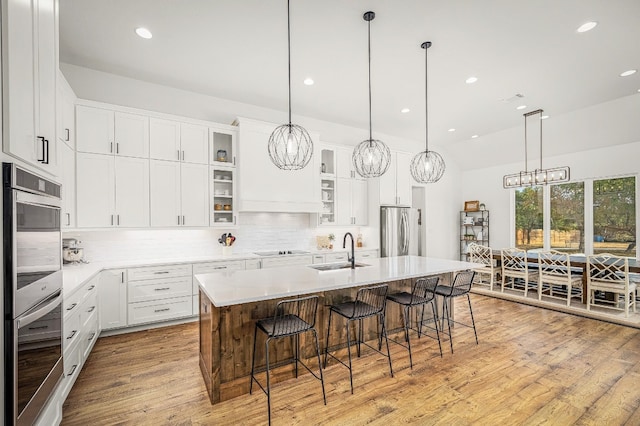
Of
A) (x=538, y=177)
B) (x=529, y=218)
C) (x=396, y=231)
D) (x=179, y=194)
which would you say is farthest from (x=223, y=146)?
(x=529, y=218)

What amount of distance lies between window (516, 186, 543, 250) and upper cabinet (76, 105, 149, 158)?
7.82 metres

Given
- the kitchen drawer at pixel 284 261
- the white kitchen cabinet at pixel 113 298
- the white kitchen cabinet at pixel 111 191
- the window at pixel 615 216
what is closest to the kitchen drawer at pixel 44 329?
the white kitchen cabinet at pixel 113 298

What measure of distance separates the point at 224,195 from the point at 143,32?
7.30 ft

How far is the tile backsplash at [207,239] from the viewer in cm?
404

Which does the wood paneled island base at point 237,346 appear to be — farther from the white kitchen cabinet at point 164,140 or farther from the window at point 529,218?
the window at point 529,218

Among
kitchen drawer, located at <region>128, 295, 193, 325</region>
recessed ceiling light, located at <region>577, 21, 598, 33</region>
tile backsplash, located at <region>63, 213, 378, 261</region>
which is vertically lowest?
kitchen drawer, located at <region>128, 295, 193, 325</region>

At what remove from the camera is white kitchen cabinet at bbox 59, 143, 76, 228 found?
328 cm

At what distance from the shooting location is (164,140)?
4133 mm

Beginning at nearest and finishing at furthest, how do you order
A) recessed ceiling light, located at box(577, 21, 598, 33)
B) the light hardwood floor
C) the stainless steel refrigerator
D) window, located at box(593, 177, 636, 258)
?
the light hardwood floor, recessed ceiling light, located at box(577, 21, 598, 33), window, located at box(593, 177, 636, 258), the stainless steel refrigerator

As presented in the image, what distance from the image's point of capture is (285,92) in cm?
461

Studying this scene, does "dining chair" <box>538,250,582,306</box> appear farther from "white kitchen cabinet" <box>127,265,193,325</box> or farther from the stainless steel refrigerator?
"white kitchen cabinet" <box>127,265,193,325</box>

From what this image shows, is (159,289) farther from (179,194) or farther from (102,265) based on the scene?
(179,194)

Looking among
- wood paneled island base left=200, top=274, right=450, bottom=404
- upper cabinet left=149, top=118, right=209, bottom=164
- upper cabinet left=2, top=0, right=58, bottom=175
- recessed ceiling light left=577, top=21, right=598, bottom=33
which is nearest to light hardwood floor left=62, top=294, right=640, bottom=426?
wood paneled island base left=200, top=274, right=450, bottom=404

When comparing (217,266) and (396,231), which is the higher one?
(396,231)
